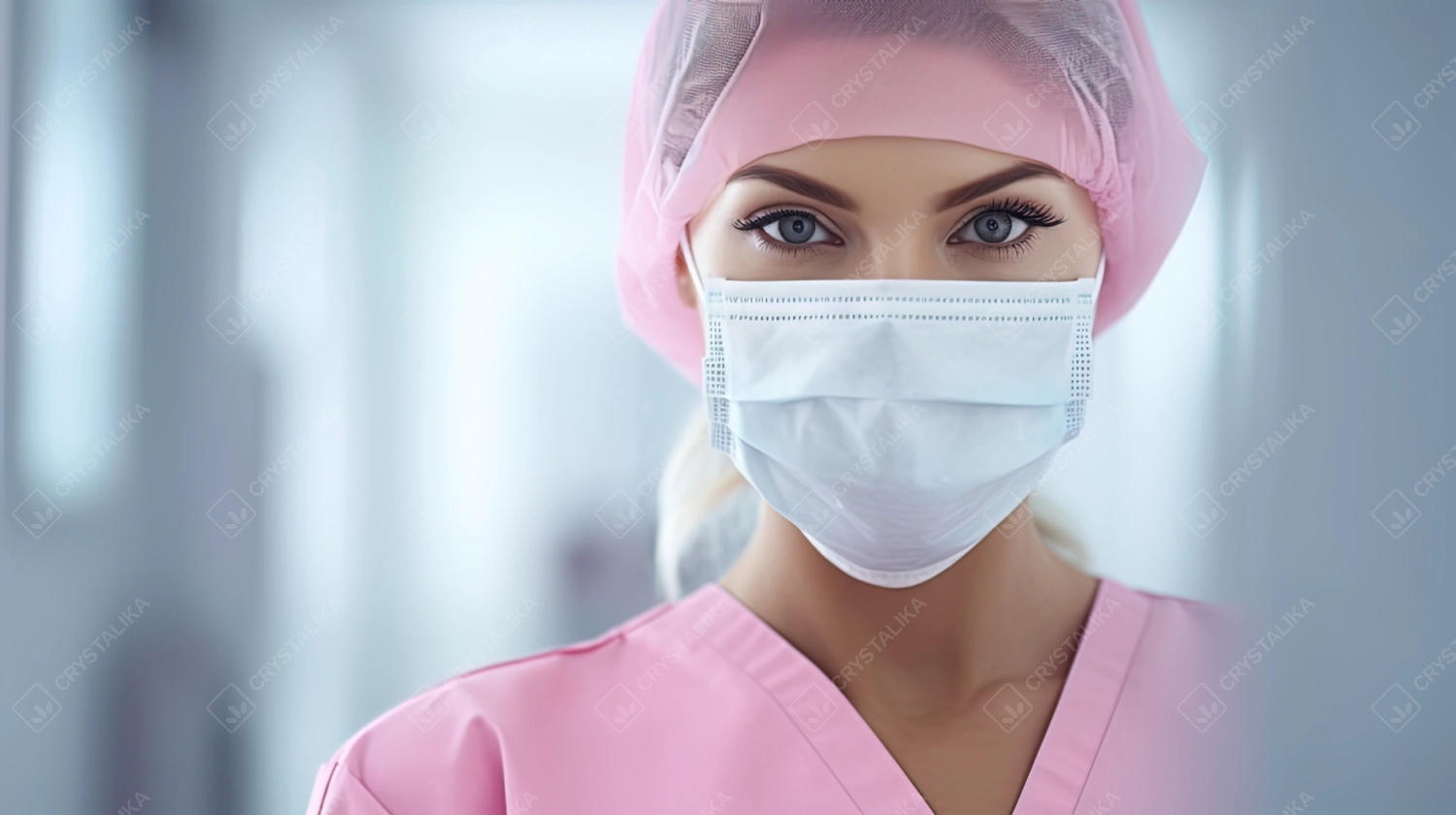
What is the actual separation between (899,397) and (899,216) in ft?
0.58

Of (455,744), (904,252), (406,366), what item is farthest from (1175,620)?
(406,366)

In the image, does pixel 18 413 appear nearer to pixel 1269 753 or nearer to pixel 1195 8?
pixel 1269 753

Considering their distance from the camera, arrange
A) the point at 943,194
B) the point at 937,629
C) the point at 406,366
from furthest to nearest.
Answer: the point at 406,366 < the point at 937,629 < the point at 943,194

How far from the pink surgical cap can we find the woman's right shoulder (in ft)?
1.73

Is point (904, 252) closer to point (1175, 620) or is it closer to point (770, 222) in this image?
point (770, 222)

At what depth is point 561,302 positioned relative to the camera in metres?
1.60

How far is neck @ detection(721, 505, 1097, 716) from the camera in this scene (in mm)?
1029

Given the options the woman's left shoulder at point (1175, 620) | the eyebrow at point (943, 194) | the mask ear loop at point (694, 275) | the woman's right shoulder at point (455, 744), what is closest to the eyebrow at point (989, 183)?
the eyebrow at point (943, 194)

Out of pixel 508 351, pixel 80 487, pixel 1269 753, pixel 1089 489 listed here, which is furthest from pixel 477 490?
pixel 1269 753

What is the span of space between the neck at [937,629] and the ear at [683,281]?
1.05 ft

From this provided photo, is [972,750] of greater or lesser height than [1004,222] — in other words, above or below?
below

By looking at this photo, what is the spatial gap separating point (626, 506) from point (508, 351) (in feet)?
1.11

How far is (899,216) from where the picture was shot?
2.95ft

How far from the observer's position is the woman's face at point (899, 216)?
900mm
